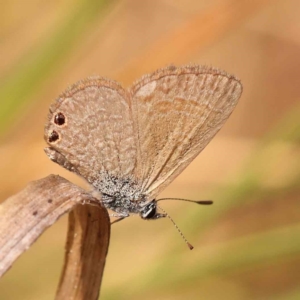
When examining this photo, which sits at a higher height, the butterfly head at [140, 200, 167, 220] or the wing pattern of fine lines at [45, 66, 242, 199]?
the wing pattern of fine lines at [45, 66, 242, 199]

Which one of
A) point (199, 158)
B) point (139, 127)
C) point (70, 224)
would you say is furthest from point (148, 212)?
point (199, 158)

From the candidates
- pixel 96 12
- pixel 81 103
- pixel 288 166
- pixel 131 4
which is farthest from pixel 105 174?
pixel 131 4

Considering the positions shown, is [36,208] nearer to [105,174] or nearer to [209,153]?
[105,174]

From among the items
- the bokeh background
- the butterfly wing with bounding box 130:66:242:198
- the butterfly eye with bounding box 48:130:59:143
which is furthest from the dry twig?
the bokeh background

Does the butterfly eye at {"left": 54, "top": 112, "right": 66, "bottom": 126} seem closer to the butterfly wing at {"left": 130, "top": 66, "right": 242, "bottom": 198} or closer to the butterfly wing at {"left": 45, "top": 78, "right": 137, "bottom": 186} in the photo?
the butterfly wing at {"left": 45, "top": 78, "right": 137, "bottom": 186}

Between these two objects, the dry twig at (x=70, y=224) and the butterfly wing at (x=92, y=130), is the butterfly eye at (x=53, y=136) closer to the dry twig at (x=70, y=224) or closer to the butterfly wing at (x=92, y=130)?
the butterfly wing at (x=92, y=130)

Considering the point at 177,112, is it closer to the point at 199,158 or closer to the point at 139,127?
the point at 139,127

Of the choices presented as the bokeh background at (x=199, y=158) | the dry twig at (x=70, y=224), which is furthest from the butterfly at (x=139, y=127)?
the dry twig at (x=70, y=224)
